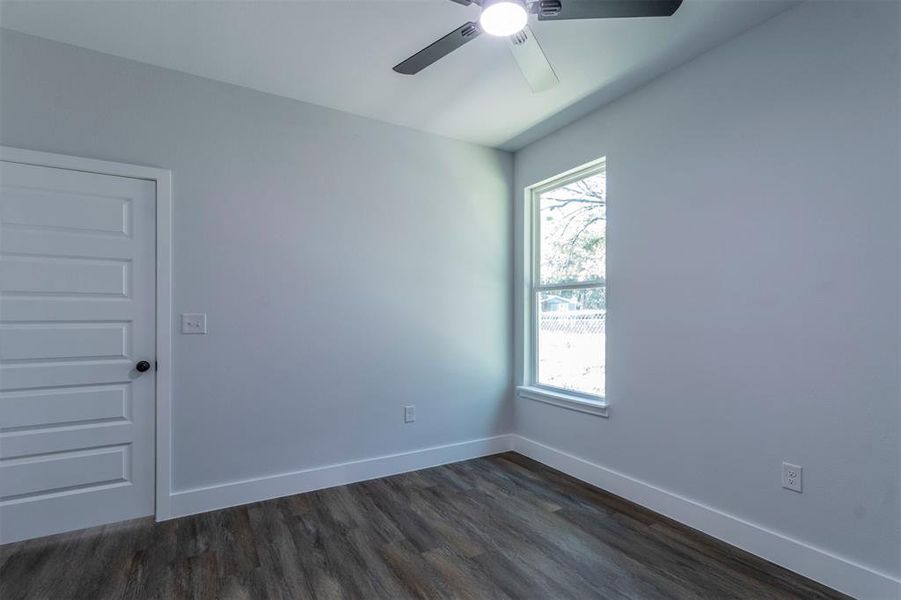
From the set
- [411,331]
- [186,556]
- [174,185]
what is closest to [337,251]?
[411,331]

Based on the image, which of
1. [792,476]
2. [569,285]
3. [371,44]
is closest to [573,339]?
[569,285]

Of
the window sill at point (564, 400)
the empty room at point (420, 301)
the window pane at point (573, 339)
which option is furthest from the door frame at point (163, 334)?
the window pane at point (573, 339)

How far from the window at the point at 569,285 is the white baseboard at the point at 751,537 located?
1.73 ft

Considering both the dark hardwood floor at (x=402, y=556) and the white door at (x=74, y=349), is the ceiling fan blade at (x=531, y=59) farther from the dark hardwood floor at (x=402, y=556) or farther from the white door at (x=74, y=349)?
the dark hardwood floor at (x=402, y=556)

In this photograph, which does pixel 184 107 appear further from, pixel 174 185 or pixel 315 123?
pixel 315 123

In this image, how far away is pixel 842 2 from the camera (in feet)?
6.06

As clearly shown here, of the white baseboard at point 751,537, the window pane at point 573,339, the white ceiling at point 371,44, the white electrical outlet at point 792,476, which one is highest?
the white ceiling at point 371,44

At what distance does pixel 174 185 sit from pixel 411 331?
177cm

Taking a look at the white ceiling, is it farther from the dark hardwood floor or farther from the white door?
the dark hardwood floor

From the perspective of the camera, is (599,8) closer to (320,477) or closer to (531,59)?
(531,59)

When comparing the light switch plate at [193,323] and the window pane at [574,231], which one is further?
the window pane at [574,231]

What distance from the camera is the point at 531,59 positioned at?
1.91m

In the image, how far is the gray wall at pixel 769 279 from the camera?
68.9 inches

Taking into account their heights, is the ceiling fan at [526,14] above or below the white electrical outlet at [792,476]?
above
